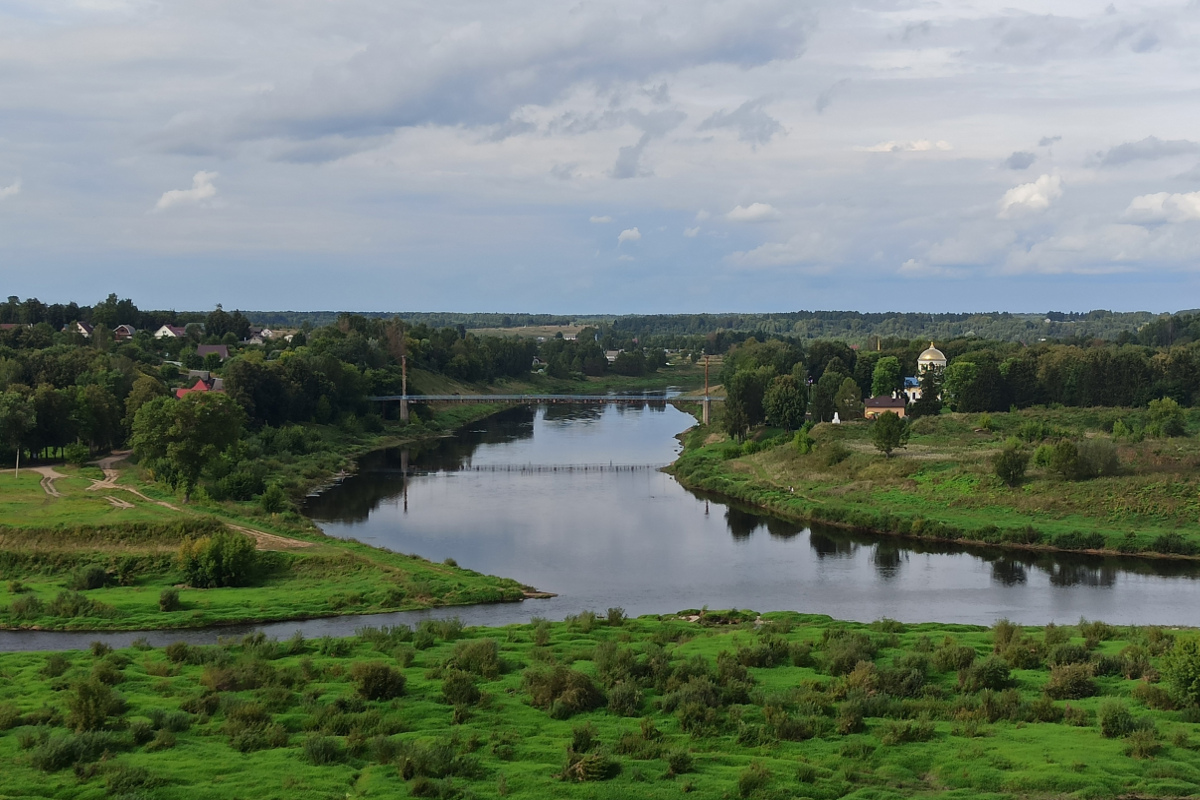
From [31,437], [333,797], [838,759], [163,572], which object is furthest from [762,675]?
[31,437]

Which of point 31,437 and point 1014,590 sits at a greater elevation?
point 31,437

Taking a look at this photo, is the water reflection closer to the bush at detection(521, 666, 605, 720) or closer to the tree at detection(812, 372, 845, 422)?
the bush at detection(521, 666, 605, 720)

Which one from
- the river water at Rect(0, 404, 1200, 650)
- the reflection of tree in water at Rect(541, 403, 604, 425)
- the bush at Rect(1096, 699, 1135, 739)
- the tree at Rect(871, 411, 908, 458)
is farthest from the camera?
the reflection of tree in water at Rect(541, 403, 604, 425)

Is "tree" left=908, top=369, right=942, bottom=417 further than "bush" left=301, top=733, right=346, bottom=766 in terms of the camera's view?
Yes

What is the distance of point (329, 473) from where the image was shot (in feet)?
224

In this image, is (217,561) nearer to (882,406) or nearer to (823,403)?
(823,403)

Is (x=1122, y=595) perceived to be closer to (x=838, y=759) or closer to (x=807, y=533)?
(x=807, y=533)

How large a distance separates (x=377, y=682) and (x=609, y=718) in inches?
194

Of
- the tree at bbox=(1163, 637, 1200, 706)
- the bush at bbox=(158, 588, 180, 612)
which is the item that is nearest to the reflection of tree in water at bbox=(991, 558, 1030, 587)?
the tree at bbox=(1163, 637, 1200, 706)

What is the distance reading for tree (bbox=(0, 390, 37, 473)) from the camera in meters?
54.6

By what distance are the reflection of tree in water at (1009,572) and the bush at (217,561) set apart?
90.4ft

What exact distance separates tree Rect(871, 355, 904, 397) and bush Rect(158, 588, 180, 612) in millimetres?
68102

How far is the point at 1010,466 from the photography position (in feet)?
179

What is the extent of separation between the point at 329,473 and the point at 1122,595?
149ft
